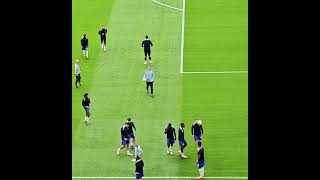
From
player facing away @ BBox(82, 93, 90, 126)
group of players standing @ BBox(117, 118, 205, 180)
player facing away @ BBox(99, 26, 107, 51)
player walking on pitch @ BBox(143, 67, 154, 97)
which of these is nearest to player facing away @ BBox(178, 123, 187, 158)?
group of players standing @ BBox(117, 118, 205, 180)

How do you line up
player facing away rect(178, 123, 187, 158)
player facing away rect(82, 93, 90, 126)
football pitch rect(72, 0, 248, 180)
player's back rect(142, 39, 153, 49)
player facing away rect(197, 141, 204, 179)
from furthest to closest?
player's back rect(142, 39, 153, 49), player facing away rect(82, 93, 90, 126), football pitch rect(72, 0, 248, 180), player facing away rect(178, 123, 187, 158), player facing away rect(197, 141, 204, 179)

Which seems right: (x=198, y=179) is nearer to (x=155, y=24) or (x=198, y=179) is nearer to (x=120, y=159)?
(x=120, y=159)

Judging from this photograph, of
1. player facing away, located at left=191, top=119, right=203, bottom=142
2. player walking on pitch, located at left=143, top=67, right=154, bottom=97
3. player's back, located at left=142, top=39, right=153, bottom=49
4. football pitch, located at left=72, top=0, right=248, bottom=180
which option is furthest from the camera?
player's back, located at left=142, top=39, right=153, bottom=49

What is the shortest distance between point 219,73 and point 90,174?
10517 mm

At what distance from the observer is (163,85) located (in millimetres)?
42062

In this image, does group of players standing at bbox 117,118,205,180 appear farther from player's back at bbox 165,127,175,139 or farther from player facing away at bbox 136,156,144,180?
player facing away at bbox 136,156,144,180

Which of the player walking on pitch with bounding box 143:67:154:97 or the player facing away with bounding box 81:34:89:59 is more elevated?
the player facing away with bounding box 81:34:89:59

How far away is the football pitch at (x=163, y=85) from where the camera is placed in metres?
36.1

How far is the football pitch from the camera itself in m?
36.1

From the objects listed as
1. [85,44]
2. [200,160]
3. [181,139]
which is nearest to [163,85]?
[85,44]

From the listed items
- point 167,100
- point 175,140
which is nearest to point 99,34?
point 167,100

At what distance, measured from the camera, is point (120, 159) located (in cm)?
3616

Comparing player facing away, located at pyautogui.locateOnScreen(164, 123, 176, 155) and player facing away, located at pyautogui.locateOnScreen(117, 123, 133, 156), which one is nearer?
player facing away, located at pyautogui.locateOnScreen(164, 123, 176, 155)

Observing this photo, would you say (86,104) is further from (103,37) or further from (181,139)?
(103,37)
